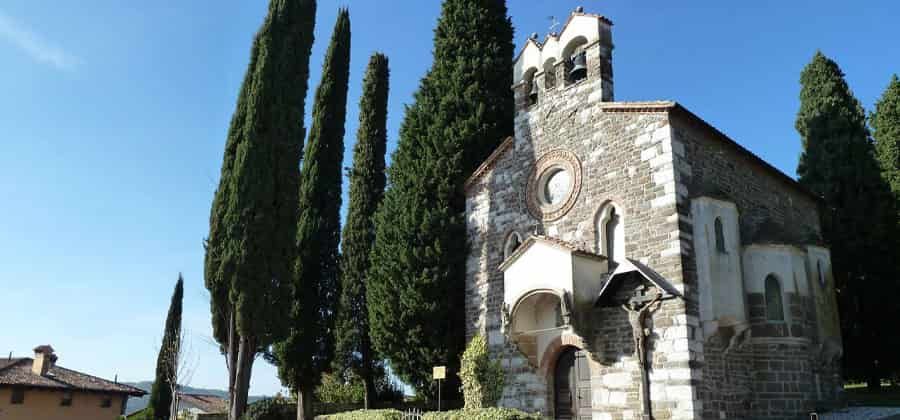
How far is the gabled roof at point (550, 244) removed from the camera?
14.8m

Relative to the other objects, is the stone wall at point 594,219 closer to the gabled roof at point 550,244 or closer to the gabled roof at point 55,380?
the gabled roof at point 550,244

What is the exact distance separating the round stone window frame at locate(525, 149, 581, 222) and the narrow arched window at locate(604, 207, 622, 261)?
3.62 ft

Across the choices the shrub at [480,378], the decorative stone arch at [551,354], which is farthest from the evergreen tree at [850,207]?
the shrub at [480,378]

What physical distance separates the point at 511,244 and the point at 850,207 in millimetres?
15315

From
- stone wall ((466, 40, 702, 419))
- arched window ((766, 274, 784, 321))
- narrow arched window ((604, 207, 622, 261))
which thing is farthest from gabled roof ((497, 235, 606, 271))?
arched window ((766, 274, 784, 321))

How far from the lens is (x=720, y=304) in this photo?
13.8 m

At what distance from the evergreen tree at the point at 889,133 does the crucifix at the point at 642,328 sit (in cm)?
1712

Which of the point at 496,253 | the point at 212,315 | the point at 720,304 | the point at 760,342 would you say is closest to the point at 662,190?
the point at 720,304

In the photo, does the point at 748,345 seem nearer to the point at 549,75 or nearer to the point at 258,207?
the point at 549,75

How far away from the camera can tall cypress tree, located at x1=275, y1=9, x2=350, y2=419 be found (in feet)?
69.9

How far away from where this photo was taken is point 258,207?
17688 millimetres

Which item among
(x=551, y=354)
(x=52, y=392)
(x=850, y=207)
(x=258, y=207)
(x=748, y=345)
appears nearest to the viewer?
(x=748, y=345)

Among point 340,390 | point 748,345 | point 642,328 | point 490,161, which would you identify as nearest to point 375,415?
point 642,328

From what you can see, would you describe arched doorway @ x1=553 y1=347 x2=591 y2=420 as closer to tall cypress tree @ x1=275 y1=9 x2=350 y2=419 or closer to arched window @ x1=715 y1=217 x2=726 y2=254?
arched window @ x1=715 y1=217 x2=726 y2=254
